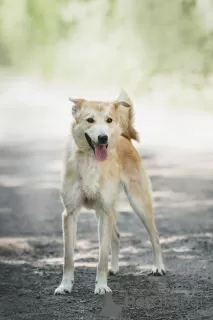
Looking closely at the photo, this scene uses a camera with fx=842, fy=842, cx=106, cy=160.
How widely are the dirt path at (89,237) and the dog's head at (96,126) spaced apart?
777 millimetres

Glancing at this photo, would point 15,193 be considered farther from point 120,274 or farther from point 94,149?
point 94,149

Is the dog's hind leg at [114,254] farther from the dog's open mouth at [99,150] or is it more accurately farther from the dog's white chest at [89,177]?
the dog's open mouth at [99,150]

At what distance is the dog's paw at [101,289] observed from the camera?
438 centimetres

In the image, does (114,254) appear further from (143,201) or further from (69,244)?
(69,244)

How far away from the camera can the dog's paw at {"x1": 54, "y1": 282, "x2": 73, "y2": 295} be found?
4.42 m

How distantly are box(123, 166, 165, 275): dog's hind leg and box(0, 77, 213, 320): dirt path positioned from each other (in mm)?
115

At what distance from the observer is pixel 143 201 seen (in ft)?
16.3

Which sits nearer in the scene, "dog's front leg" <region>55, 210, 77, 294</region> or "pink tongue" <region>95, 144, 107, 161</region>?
"pink tongue" <region>95, 144, 107, 161</region>

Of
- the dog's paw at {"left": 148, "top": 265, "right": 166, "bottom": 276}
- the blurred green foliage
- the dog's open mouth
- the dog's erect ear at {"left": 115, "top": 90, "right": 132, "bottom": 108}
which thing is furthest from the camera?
the blurred green foliage

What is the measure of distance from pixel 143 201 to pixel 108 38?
5656 mm

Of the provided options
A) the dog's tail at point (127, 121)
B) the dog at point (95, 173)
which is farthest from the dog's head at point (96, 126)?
the dog's tail at point (127, 121)

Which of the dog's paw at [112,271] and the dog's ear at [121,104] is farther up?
the dog's ear at [121,104]

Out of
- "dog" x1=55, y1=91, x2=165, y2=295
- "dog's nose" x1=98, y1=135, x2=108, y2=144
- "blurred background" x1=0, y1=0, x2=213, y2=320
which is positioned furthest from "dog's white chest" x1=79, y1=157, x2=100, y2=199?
"blurred background" x1=0, y1=0, x2=213, y2=320

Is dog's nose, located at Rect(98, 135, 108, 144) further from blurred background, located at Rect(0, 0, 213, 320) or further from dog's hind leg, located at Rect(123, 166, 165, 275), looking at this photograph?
blurred background, located at Rect(0, 0, 213, 320)
